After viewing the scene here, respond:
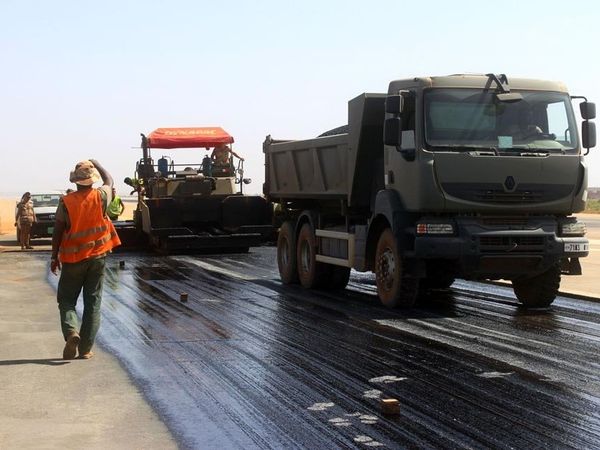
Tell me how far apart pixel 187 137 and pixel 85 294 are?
17544 mm

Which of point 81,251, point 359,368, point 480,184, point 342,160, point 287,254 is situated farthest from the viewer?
point 287,254

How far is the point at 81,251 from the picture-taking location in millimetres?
8555

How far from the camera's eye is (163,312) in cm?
1209

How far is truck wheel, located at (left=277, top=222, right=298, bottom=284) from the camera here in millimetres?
16203

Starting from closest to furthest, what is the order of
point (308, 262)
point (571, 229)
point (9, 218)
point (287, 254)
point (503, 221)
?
1. point (503, 221)
2. point (571, 229)
3. point (308, 262)
4. point (287, 254)
5. point (9, 218)

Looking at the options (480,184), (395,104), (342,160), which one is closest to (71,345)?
(395,104)

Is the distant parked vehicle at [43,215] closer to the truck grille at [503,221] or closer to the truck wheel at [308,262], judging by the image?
the truck wheel at [308,262]

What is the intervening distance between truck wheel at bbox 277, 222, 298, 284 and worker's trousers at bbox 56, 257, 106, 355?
766 centimetres

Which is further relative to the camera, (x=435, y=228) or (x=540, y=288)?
(x=540, y=288)

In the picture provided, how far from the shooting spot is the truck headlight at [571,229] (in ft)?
39.8

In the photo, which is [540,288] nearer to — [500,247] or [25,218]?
[500,247]

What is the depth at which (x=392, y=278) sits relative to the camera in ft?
40.7

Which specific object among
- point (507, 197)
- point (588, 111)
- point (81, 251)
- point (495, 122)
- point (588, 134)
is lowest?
point (81, 251)

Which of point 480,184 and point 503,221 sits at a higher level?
point 480,184
